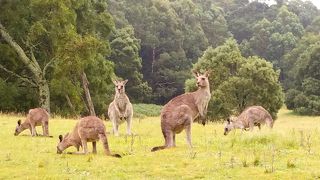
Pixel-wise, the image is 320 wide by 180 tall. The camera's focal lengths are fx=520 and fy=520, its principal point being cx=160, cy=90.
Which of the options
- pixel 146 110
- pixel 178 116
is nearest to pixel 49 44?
pixel 178 116

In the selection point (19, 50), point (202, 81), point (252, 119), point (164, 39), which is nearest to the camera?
point (202, 81)

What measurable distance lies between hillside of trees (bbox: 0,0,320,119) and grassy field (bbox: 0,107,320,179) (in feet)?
49.4

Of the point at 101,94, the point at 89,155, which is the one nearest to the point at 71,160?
the point at 89,155

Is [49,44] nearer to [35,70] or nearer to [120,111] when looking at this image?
[35,70]

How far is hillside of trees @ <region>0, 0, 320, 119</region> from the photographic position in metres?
36.3

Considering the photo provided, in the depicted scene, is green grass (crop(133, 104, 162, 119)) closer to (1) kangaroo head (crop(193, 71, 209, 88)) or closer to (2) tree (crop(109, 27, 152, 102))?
(2) tree (crop(109, 27, 152, 102))

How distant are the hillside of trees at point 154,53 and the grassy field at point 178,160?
15.1 meters

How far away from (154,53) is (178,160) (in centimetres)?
7603

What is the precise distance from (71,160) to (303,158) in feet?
18.6

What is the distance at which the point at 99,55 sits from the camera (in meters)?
41.6

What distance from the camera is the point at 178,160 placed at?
40.4 feet

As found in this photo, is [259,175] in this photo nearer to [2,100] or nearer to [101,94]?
[2,100]

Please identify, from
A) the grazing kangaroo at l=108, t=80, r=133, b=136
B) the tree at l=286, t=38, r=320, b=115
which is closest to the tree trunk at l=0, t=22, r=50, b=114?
the grazing kangaroo at l=108, t=80, r=133, b=136

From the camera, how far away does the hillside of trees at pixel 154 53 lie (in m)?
36.3
